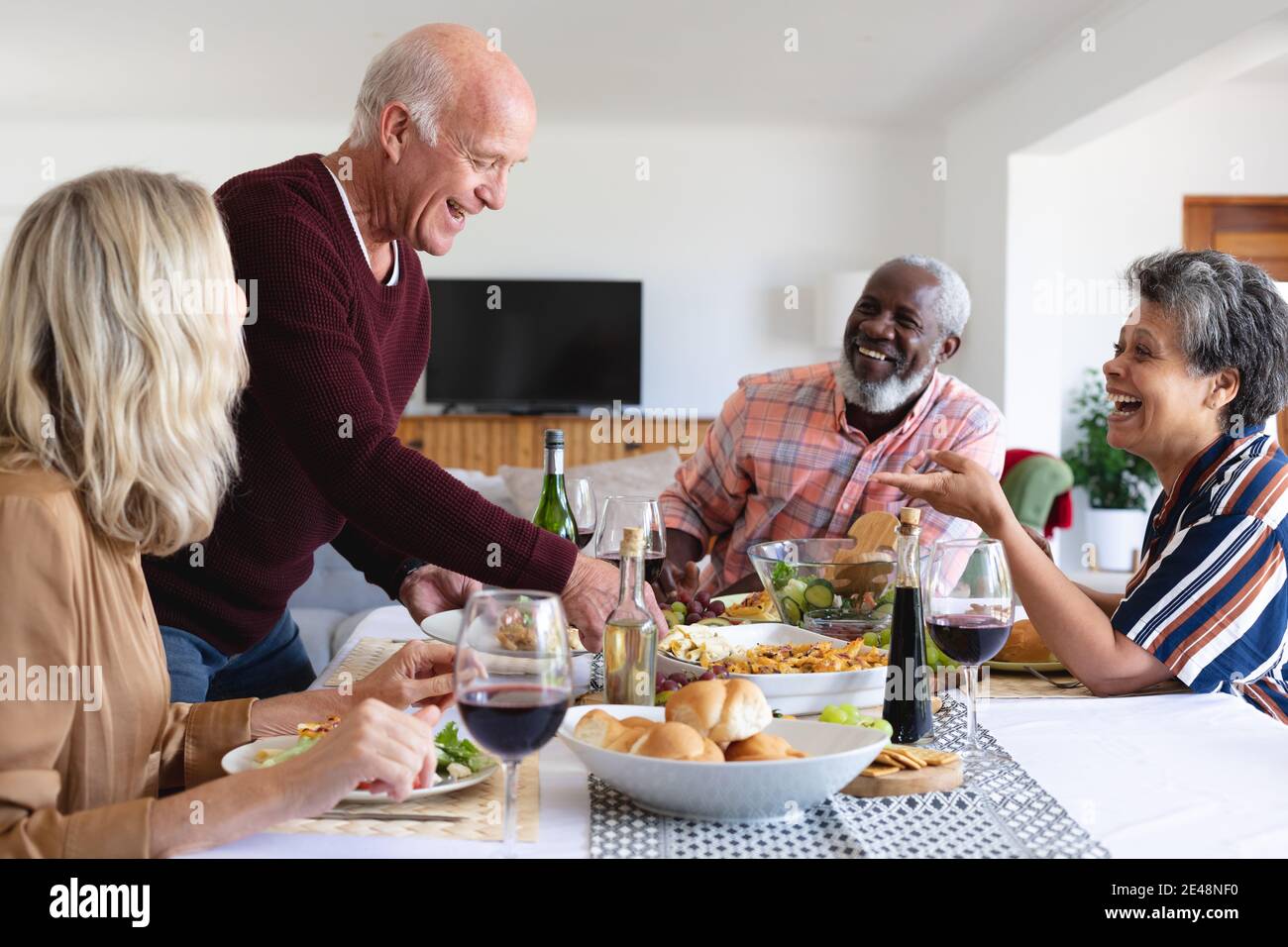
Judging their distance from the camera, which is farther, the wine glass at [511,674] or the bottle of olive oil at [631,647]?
the bottle of olive oil at [631,647]

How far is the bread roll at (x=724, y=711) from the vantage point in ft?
3.34

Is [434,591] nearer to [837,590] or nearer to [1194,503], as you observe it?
[837,590]

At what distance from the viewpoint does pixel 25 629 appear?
3.26 ft

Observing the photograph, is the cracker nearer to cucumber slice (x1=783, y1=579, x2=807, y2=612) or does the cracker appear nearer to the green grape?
the green grape

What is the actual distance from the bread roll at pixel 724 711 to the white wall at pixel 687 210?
732cm

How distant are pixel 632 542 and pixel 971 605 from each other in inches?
14.4

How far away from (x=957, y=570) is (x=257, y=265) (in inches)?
38.2

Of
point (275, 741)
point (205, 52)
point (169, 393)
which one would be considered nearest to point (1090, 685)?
point (275, 741)

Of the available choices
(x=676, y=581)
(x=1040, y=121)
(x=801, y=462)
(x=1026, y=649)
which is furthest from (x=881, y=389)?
(x=1040, y=121)

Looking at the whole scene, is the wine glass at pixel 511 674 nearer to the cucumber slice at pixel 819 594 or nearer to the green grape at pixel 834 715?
the green grape at pixel 834 715

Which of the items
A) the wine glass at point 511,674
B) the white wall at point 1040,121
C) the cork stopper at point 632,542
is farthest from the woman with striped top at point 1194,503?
the white wall at point 1040,121

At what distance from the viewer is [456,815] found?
105 cm

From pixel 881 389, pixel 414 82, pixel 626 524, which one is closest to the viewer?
pixel 626 524

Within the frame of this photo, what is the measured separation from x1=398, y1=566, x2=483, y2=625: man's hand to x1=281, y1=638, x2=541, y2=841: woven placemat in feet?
2.31
